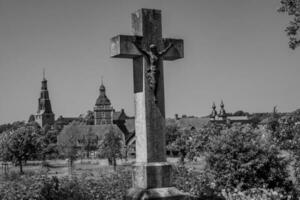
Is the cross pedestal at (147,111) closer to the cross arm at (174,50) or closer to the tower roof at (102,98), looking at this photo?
the cross arm at (174,50)

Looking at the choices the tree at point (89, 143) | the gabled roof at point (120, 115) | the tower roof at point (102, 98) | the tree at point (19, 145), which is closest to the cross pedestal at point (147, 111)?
the tree at point (19, 145)

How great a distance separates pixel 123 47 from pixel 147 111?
1272mm

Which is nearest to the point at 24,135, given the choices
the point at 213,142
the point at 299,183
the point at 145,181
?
the point at 213,142

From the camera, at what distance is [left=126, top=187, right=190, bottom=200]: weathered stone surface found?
828cm

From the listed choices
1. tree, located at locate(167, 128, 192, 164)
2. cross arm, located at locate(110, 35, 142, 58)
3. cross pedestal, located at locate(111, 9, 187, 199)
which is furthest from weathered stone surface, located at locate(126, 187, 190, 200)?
tree, located at locate(167, 128, 192, 164)

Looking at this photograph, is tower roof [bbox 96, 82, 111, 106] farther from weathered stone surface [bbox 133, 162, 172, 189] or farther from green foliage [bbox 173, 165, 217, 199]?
weathered stone surface [bbox 133, 162, 172, 189]

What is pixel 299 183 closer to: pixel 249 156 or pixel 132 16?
pixel 249 156

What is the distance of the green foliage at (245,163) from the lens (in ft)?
51.3

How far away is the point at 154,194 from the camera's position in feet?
27.4

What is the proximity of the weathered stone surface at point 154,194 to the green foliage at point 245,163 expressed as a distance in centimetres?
676

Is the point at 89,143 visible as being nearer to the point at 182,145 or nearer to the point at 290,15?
the point at 182,145

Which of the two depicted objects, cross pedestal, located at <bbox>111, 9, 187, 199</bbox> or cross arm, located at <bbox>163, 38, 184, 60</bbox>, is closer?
cross pedestal, located at <bbox>111, 9, 187, 199</bbox>

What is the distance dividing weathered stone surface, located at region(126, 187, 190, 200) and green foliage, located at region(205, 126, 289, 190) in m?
6.76

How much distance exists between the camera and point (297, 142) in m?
13.9
